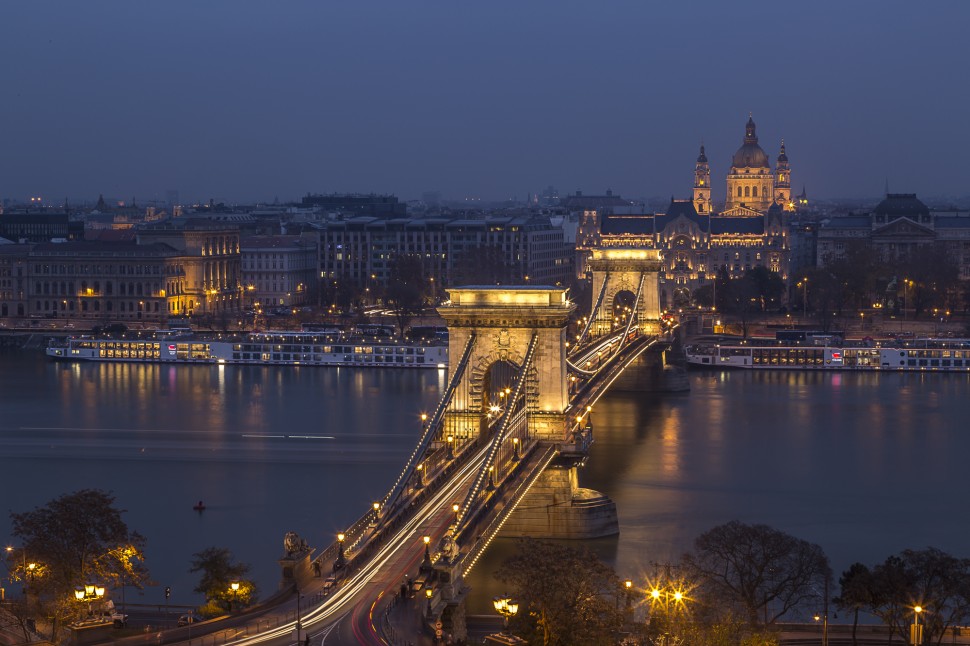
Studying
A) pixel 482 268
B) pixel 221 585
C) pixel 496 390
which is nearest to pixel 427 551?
pixel 221 585

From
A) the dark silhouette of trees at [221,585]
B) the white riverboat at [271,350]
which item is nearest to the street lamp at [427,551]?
the dark silhouette of trees at [221,585]

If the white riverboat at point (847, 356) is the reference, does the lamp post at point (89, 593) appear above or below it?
above

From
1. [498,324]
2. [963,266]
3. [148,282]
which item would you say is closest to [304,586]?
[498,324]

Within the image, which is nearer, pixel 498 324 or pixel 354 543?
pixel 354 543

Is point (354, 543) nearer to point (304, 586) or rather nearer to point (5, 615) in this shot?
point (304, 586)

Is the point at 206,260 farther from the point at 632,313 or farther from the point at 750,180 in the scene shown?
the point at 750,180

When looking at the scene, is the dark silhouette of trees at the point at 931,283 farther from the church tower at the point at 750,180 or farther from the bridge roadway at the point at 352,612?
the bridge roadway at the point at 352,612

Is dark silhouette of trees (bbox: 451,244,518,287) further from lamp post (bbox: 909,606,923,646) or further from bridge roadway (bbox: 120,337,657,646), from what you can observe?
lamp post (bbox: 909,606,923,646)
